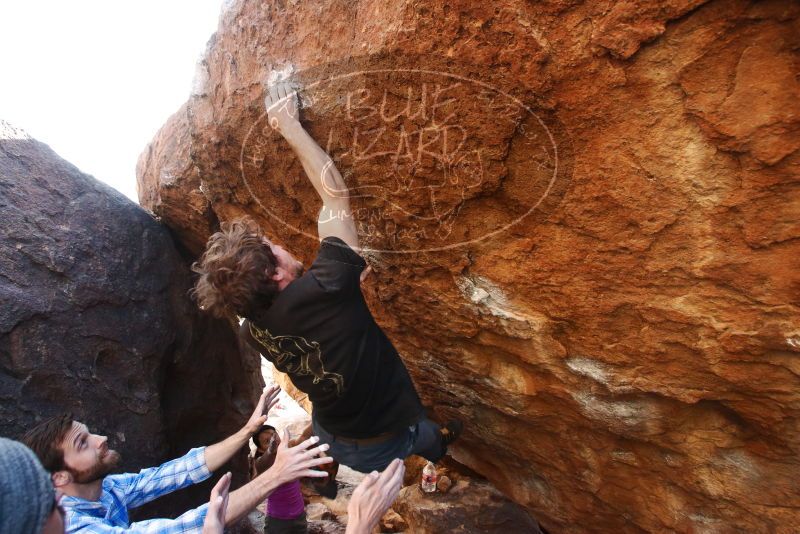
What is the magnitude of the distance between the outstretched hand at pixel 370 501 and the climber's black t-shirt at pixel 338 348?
595 mm

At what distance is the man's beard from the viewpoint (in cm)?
202

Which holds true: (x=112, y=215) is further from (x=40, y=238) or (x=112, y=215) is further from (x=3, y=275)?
(x=3, y=275)

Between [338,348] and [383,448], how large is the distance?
66cm

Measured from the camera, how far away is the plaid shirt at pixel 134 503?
5.99 feet

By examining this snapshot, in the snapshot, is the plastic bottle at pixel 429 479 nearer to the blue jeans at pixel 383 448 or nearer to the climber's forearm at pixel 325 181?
the blue jeans at pixel 383 448

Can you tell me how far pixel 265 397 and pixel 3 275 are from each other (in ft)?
5.49

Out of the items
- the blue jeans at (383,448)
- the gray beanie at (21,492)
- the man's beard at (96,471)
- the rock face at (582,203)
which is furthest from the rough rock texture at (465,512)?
the gray beanie at (21,492)

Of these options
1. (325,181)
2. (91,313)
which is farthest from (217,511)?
(91,313)

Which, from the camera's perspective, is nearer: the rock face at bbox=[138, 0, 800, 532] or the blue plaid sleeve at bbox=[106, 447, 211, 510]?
the rock face at bbox=[138, 0, 800, 532]

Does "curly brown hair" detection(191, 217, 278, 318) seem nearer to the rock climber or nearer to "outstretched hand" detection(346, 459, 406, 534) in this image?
the rock climber

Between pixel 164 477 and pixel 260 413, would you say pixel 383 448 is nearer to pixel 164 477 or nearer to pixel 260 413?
pixel 260 413

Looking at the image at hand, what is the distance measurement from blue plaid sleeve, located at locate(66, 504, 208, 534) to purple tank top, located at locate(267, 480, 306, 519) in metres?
1.50

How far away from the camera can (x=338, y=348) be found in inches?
84.0

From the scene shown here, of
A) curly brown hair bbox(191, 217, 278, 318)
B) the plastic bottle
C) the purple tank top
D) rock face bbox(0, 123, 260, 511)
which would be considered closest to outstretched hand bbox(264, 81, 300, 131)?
curly brown hair bbox(191, 217, 278, 318)
